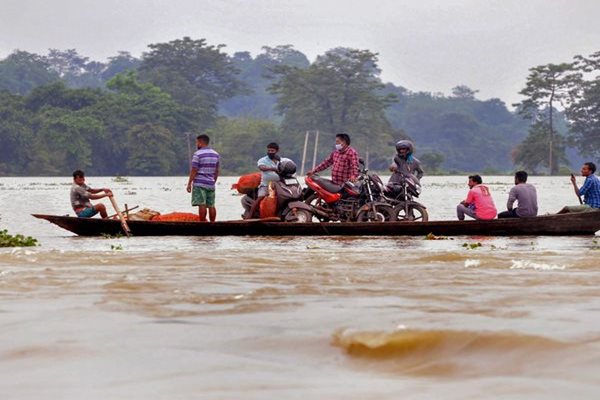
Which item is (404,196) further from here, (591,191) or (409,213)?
(591,191)

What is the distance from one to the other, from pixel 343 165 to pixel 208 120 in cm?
7473

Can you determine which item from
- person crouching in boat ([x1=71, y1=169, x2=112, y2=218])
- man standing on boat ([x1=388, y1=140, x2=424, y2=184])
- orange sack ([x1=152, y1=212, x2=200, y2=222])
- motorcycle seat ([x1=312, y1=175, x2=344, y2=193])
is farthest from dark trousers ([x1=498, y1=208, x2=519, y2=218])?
person crouching in boat ([x1=71, y1=169, x2=112, y2=218])

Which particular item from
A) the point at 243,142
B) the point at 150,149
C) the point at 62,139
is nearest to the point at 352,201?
the point at 62,139

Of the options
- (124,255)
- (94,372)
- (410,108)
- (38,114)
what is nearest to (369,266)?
(124,255)

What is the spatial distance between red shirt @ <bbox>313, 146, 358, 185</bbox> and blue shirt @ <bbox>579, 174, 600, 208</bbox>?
3.07m

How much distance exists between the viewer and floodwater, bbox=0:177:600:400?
3.92 meters

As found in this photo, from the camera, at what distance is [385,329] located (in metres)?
5.05

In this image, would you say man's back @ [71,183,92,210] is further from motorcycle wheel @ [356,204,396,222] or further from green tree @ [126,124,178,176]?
green tree @ [126,124,178,176]

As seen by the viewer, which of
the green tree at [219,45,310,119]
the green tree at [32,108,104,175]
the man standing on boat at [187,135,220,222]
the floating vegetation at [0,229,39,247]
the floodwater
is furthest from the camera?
the green tree at [219,45,310,119]

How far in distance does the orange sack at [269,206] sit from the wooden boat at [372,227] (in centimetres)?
34

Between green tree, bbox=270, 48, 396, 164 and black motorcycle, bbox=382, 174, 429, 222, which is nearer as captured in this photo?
black motorcycle, bbox=382, 174, 429, 222

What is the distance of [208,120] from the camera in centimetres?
8794

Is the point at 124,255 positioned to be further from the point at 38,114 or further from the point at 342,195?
the point at 38,114

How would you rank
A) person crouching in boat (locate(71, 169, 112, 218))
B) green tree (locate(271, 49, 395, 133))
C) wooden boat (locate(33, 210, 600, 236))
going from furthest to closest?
green tree (locate(271, 49, 395, 133))
person crouching in boat (locate(71, 169, 112, 218))
wooden boat (locate(33, 210, 600, 236))
